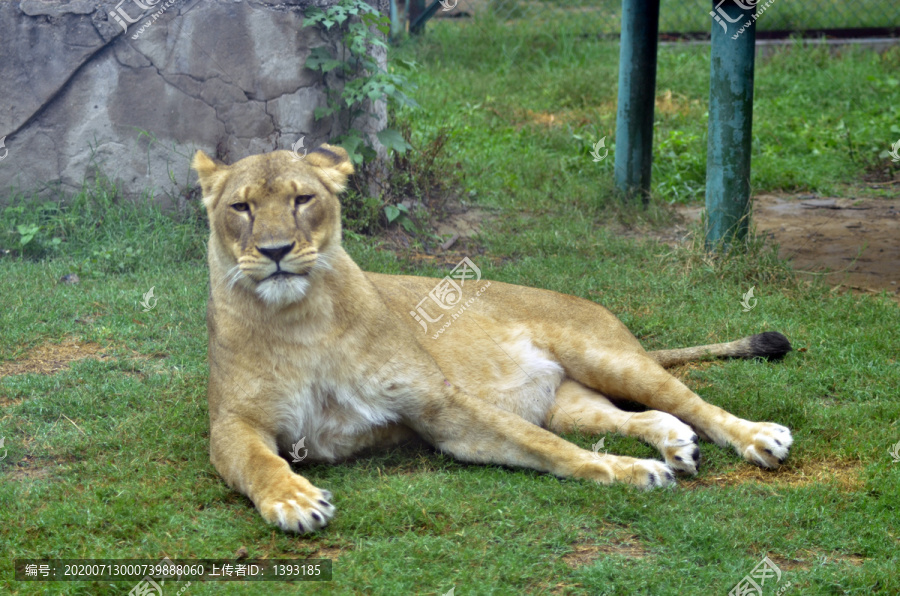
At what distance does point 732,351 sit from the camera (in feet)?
15.5

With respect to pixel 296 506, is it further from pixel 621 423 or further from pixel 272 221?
pixel 621 423

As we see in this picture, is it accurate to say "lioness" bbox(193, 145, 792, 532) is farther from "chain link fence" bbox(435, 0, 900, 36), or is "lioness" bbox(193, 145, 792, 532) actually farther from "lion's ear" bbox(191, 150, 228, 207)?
"chain link fence" bbox(435, 0, 900, 36)

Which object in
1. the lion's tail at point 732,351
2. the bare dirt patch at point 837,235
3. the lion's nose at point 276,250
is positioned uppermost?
the lion's nose at point 276,250

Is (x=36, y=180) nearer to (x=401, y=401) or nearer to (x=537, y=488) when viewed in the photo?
(x=401, y=401)

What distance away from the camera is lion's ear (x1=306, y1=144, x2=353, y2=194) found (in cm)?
371

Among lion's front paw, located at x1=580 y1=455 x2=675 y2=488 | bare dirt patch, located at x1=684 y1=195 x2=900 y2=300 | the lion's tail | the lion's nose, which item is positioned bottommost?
bare dirt patch, located at x1=684 y1=195 x2=900 y2=300

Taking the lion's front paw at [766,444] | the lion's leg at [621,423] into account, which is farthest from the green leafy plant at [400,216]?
the lion's front paw at [766,444]

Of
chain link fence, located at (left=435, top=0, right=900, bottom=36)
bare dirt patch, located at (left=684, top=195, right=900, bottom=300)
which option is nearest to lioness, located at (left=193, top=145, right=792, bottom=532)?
bare dirt patch, located at (left=684, top=195, right=900, bottom=300)

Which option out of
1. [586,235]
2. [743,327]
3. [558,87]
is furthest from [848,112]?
[743,327]

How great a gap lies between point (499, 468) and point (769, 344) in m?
1.79

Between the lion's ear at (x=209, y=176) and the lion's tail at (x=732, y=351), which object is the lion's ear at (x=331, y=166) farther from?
the lion's tail at (x=732, y=351)

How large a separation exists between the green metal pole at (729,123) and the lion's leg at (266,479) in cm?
367

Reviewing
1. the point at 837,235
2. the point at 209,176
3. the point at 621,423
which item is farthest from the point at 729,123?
the point at 209,176

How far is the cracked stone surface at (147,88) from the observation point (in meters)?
6.41
